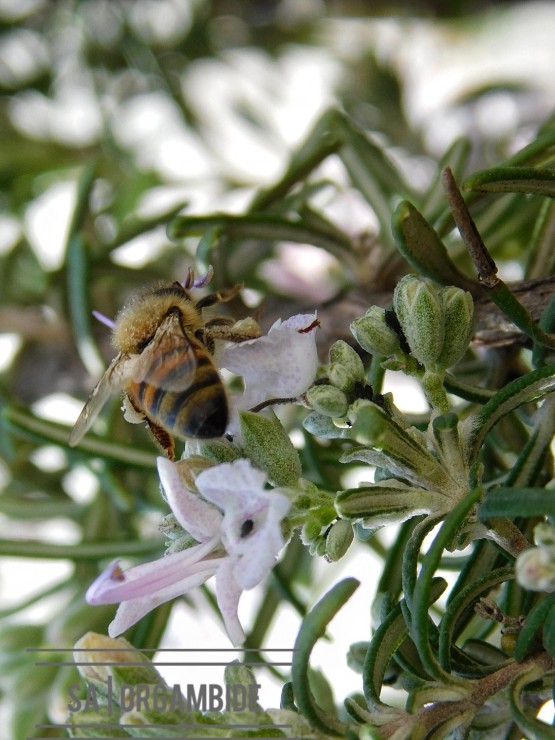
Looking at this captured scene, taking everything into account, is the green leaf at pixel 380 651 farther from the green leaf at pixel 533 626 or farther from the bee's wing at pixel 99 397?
the bee's wing at pixel 99 397

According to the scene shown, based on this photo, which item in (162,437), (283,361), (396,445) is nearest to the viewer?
(396,445)

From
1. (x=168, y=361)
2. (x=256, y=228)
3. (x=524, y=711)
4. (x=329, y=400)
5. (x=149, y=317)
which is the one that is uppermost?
(x=256, y=228)

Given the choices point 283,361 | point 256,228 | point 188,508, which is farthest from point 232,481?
point 256,228

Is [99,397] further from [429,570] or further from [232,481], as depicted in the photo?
[429,570]

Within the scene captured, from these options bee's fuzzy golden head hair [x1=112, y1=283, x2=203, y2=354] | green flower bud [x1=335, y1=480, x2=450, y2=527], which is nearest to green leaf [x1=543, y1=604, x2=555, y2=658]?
green flower bud [x1=335, y1=480, x2=450, y2=527]

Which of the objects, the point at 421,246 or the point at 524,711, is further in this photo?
the point at 421,246

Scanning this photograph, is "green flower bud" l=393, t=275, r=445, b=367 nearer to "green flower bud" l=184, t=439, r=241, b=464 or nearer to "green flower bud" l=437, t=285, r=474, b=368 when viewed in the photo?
"green flower bud" l=437, t=285, r=474, b=368
